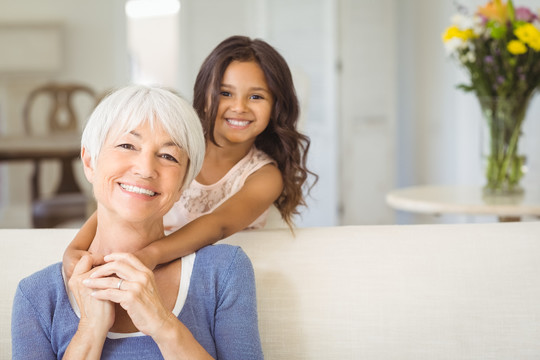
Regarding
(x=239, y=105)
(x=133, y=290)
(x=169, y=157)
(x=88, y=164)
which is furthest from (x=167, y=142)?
(x=239, y=105)

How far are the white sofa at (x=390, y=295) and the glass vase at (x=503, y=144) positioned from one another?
1214 millimetres

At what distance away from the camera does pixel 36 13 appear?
640cm

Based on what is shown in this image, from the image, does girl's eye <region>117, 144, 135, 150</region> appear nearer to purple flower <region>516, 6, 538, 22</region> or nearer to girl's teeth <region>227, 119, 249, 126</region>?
girl's teeth <region>227, 119, 249, 126</region>

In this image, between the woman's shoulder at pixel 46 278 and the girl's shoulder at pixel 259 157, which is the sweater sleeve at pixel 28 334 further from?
the girl's shoulder at pixel 259 157

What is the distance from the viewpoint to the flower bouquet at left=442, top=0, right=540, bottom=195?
2.38 metres

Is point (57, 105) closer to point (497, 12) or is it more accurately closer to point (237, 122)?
point (497, 12)

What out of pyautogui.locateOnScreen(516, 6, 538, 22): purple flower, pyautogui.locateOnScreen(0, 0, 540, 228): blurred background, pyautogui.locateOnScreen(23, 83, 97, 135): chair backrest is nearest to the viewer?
pyautogui.locateOnScreen(516, 6, 538, 22): purple flower

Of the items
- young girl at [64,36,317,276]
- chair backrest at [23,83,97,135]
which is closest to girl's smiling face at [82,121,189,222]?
young girl at [64,36,317,276]

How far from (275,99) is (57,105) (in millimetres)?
3837

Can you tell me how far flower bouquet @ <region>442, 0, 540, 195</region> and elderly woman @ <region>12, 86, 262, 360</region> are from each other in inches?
62.8

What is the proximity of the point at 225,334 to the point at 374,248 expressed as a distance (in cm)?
38

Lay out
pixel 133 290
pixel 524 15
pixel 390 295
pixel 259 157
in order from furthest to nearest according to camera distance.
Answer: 1. pixel 524 15
2. pixel 259 157
3. pixel 390 295
4. pixel 133 290

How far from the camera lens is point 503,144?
2.52m

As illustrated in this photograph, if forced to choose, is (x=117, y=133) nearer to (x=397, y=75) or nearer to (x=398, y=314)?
(x=398, y=314)
